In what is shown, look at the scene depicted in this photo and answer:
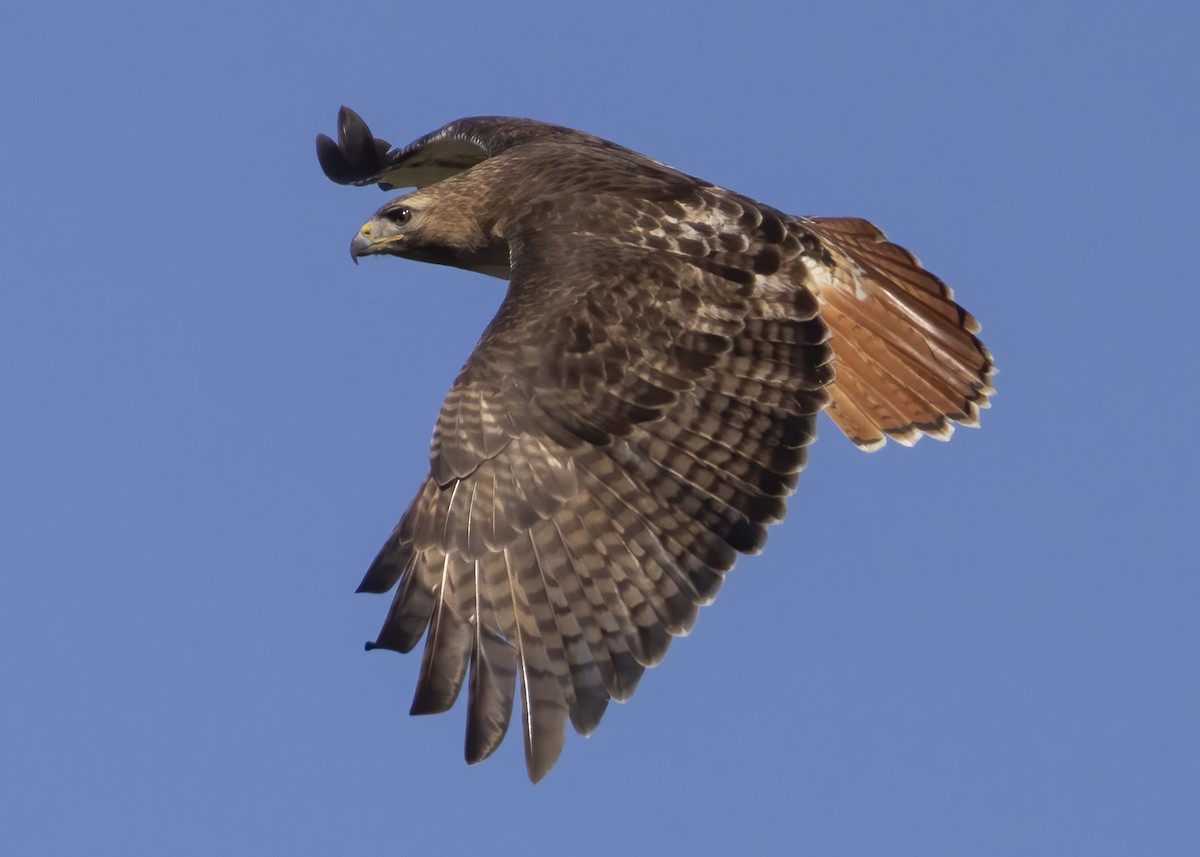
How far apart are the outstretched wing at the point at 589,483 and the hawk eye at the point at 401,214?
1847mm

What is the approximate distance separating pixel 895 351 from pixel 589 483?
2.29 metres

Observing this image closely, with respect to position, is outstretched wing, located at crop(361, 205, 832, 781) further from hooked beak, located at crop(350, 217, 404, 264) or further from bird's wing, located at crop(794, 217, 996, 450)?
hooked beak, located at crop(350, 217, 404, 264)

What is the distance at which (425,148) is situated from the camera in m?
12.5

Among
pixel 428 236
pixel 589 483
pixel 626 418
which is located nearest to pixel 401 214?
pixel 428 236

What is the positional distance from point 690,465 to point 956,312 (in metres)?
2.26

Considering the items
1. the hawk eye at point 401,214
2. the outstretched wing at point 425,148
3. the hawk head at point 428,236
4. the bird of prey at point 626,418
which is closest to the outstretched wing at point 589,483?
the bird of prey at point 626,418

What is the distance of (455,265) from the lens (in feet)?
37.3

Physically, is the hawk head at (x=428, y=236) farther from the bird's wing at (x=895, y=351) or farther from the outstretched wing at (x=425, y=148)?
the bird's wing at (x=895, y=351)

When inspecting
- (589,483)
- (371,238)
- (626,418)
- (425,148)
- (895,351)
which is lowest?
(589,483)

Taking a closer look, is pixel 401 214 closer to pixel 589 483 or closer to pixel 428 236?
pixel 428 236

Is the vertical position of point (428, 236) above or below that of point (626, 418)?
above

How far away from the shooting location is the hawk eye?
36.4 ft

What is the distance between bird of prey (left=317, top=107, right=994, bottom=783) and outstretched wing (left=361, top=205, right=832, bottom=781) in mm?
10

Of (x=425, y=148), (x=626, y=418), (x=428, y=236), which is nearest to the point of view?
(x=626, y=418)
